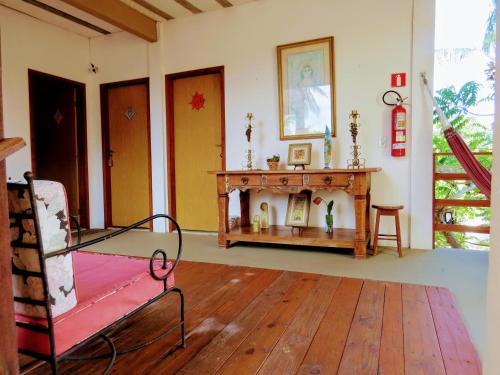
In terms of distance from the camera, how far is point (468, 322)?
5.49 feet

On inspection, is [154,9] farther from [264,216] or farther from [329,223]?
[329,223]

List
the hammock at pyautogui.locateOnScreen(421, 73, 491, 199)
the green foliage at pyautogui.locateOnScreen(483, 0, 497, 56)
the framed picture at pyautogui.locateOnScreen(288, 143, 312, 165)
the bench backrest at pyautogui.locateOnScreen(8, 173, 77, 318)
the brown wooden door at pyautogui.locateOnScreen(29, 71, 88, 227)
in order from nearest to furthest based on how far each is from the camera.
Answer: the bench backrest at pyautogui.locateOnScreen(8, 173, 77, 318) → the hammock at pyautogui.locateOnScreen(421, 73, 491, 199) → the framed picture at pyautogui.locateOnScreen(288, 143, 312, 165) → the green foliage at pyautogui.locateOnScreen(483, 0, 497, 56) → the brown wooden door at pyautogui.locateOnScreen(29, 71, 88, 227)

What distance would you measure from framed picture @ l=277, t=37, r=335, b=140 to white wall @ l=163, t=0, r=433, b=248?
81mm

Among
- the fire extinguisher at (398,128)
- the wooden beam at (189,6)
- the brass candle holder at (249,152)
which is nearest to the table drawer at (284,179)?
the brass candle holder at (249,152)

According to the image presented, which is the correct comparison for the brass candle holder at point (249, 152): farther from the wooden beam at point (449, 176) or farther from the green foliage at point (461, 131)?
the green foliage at point (461, 131)

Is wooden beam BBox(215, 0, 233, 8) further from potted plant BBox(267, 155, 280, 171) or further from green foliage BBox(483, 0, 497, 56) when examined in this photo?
green foliage BBox(483, 0, 497, 56)

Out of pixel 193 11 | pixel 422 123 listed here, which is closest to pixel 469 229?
pixel 422 123

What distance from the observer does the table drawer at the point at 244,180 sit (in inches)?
126

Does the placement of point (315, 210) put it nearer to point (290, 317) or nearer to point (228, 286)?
point (228, 286)

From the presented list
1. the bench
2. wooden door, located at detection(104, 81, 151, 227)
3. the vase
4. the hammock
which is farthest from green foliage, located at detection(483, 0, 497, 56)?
the bench

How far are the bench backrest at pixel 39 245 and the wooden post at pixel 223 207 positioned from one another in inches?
90.7

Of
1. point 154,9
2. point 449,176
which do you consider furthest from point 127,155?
point 449,176

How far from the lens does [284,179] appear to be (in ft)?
10.1

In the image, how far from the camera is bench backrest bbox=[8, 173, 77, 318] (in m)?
0.91
